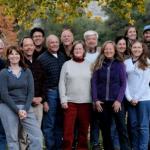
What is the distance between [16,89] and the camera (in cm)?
751

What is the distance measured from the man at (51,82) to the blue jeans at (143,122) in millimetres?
1412

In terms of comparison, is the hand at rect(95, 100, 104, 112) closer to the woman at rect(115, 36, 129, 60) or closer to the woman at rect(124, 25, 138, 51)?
the woman at rect(115, 36, 129, 60)

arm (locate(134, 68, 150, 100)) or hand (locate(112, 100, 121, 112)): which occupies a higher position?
arm (locate(134, 68, 150, 100))

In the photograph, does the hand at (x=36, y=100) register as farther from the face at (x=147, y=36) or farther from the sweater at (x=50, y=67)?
the face at (x=147, y=36)

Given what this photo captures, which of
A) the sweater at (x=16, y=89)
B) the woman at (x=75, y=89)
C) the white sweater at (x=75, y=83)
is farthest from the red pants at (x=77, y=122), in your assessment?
the sweater at (x=16, y=89)

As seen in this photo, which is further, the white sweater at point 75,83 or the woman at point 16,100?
the white sweater at point 75,83

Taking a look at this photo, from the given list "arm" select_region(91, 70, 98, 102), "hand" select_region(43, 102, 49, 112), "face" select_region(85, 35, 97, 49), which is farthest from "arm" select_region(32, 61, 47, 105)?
"face" select_region(85, 35, 97, 49)

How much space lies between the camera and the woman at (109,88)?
8195mm

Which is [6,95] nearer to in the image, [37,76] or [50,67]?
[37,76]

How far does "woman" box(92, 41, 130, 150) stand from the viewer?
820cm

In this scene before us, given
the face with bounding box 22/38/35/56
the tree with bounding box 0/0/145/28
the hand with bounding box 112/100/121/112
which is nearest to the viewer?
the face with bounding box 22/38/35/56

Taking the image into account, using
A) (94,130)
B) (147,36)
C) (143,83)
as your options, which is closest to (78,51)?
(143,83)

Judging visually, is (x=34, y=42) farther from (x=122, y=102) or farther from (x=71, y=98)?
(x=122, y=102)

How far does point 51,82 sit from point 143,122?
5.70ft
